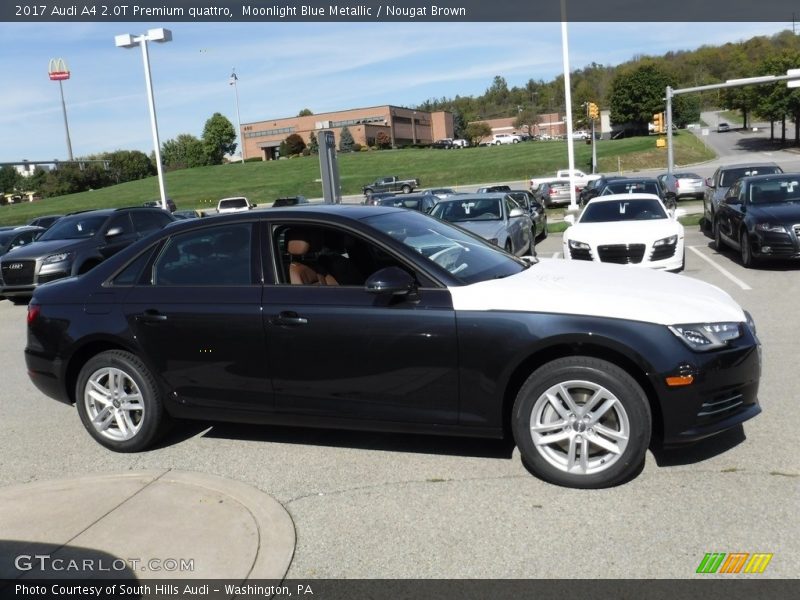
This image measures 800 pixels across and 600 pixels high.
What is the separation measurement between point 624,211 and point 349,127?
113 meters

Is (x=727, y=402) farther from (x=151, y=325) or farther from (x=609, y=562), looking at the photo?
(x=151, y=325)

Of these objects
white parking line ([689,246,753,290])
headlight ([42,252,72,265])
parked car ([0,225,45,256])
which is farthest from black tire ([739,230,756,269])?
parked car ([0,225,45,256])

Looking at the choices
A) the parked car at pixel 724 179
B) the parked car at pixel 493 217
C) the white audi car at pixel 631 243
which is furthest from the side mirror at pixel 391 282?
the parked car at pixel 724 179

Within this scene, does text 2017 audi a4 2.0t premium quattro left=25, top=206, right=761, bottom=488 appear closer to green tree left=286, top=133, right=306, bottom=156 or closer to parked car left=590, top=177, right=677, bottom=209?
parked car left=590, top=177, right=677, bottom=209

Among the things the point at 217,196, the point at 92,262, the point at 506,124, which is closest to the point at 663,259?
the point at 92,262

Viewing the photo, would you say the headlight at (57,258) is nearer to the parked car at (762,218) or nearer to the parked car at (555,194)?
the parked car at (762,218)

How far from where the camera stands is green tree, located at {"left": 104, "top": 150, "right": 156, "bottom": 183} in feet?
447

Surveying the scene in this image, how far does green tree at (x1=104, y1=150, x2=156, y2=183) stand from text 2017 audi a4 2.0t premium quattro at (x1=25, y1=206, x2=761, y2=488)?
446 ft

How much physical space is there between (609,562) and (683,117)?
109m

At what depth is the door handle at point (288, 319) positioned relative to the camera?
4699 mm

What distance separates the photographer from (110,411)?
17.5 feet

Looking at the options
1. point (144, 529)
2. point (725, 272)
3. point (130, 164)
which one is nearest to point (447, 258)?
point (144, 529)

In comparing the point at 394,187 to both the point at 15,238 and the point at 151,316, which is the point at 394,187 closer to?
the point at 15,238

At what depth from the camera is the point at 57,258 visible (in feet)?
45.7
